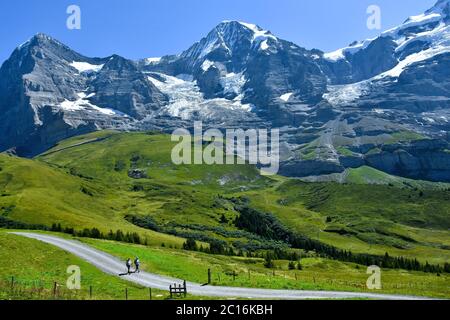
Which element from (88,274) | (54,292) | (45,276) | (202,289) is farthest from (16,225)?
(54,292)

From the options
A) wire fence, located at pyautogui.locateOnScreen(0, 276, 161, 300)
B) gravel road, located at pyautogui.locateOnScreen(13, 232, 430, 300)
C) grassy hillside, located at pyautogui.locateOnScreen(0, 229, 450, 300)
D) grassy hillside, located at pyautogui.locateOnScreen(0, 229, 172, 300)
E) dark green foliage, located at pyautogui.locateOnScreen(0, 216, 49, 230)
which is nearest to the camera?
wire fence, located at pyautogui.locateOnScreen(0, 276, 161, 300)

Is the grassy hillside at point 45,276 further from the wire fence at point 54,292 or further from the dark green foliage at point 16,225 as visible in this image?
the dark green foliage at point 16,225

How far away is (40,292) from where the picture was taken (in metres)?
45.4

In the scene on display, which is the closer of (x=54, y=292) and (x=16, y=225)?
(x=54, y=292)

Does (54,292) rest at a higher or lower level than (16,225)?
lower

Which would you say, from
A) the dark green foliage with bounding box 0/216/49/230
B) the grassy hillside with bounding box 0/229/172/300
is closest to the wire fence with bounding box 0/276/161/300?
the grassy hillside with bounding box 0/229/172/300

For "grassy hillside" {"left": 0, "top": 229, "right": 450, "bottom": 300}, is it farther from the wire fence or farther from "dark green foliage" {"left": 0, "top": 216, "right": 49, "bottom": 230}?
"dark green foliage" {"left": 0, "top": 216, "right": 49, "bottom": 230}

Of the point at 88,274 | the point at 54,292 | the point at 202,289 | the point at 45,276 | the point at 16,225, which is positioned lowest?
the point at 202,289

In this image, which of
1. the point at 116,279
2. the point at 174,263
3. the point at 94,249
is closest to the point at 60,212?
the point at 94,249

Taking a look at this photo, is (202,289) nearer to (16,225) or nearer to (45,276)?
(45,276)
